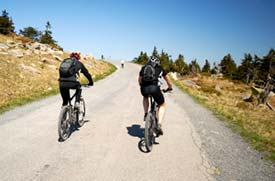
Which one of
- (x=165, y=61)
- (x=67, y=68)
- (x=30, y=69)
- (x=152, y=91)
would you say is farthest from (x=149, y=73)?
(x=165, y=61)

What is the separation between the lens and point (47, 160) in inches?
226

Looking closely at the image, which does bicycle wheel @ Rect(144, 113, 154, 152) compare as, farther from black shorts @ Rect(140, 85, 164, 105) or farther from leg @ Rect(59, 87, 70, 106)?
leg @ Rect(59, 87, 70, 106)

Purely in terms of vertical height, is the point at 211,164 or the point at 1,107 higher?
the point at 211,164

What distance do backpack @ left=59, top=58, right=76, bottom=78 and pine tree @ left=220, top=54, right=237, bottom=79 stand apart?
97799 millimetres

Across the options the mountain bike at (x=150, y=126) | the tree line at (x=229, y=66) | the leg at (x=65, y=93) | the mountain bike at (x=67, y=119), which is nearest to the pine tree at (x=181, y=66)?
the tree line at (x=229, y=66)

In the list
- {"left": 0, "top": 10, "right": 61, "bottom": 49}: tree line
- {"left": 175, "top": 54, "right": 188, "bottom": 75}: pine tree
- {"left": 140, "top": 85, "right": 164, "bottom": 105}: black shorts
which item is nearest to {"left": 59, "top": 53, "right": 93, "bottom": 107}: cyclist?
{"left": 140, "top": 85, "right": 164, "bottom": 105}: black shorts

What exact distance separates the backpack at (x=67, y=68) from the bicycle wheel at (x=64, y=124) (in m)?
0.88

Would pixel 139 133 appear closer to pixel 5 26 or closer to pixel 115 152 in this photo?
pixel 115 152

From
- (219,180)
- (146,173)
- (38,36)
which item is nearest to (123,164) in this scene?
(146,173)

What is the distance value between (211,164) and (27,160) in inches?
159

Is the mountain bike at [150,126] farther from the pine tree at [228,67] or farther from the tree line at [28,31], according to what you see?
the pine tree at [228,67]

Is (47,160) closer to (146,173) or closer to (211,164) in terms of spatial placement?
(146,173)

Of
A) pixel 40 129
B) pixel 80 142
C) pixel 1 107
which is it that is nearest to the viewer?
pixel 80 142

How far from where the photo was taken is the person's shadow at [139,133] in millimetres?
6909
